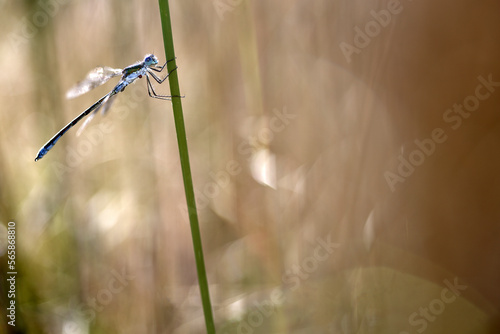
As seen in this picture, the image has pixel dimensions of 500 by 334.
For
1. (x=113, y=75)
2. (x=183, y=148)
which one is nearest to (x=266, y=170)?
(x=113, y=75)

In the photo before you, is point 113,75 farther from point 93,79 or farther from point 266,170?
point 266,170

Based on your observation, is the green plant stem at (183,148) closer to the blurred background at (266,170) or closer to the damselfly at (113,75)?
the damselfly at (113,75)

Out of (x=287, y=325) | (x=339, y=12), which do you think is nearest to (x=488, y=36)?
(x=339, y=12)

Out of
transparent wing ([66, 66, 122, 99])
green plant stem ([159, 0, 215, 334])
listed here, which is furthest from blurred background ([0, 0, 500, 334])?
green plant stem ([159, 0, 215, 334])

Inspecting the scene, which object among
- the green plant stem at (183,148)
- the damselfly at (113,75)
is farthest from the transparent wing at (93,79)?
the green plant stem at (183,148)

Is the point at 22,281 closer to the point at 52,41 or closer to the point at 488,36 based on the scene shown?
the point at 52,41

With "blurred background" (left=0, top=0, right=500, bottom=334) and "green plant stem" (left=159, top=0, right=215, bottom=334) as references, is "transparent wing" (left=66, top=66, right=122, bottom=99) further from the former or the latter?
"green plant stem" (left=159, top=0, right=215, bottom=334)
